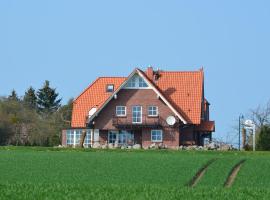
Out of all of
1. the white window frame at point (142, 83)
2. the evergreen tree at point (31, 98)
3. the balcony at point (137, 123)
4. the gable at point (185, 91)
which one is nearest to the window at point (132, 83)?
the white window frame at point (142, 83)

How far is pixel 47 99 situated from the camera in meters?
117

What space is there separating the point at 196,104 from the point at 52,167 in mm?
34537

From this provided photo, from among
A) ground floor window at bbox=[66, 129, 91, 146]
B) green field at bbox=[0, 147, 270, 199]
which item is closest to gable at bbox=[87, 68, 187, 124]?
ground floor window at bbox=[66, 129, 91, 146]

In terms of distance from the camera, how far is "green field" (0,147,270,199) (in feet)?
84.8

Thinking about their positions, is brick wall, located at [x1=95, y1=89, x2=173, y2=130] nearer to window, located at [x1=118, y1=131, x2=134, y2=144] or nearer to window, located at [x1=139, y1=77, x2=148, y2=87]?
window, located at [x1=139, y1=77, x2=148, y2=87]

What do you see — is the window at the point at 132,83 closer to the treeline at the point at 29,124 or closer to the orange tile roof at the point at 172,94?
the orange tile roof at the point at 172,94

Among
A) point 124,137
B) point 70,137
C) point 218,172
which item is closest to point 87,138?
point 70,137

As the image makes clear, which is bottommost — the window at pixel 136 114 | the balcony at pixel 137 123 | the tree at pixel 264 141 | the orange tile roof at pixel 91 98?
the tree at pixel 264 141

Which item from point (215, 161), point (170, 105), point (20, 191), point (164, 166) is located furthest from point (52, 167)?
point (170, 105)

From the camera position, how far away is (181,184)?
32.2 metres

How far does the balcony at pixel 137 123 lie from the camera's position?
70.6m

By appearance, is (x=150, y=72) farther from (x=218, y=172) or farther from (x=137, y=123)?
(x=218, y=172)

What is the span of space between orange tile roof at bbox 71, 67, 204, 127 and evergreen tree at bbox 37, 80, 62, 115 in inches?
1556

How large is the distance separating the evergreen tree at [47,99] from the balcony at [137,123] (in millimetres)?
45438
